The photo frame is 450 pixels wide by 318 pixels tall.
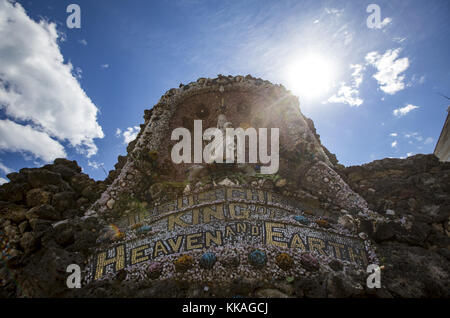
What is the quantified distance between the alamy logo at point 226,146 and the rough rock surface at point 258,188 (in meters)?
0.79

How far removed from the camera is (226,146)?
1438cm

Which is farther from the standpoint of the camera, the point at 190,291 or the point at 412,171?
the point at 412,171

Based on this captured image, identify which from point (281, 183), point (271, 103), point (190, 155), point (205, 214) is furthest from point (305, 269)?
point (271, 103)

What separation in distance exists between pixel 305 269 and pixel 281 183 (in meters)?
6.09

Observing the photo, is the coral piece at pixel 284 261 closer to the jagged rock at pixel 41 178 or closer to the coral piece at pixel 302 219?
the coral piece at pixel 302 219

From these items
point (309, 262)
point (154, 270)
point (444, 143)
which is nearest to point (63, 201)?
point (154, 270)

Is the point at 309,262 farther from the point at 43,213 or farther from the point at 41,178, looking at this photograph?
the point at 41,178

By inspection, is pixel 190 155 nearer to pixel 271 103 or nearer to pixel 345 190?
pixel 271 103

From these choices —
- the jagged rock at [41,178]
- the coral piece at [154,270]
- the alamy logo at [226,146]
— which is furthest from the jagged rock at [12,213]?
the alamy logo at [226,146]

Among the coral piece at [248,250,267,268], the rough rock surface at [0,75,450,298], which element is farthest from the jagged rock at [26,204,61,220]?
the coral piece at [248,250,267,268]

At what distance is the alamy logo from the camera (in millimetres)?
14289

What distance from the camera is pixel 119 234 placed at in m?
9.66

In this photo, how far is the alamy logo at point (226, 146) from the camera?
1429cm

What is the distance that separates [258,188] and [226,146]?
4065 millimetres
